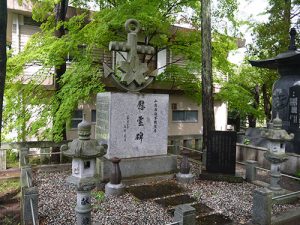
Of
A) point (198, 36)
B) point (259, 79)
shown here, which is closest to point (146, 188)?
point (198, 36)

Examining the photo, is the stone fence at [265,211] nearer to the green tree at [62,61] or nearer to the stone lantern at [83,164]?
the stone lantern at [83,164]

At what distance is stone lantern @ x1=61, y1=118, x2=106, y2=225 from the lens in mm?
4223

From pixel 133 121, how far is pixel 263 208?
4001 mm

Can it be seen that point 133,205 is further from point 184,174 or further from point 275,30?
point 275,30

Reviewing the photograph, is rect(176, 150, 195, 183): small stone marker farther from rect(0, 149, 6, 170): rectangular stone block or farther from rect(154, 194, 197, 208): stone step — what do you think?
rect(0, 149, 6, 170): rectangular stone block

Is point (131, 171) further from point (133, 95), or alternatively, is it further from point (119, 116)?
point (133, 95)

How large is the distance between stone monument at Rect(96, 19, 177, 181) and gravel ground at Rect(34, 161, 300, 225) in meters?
1.06

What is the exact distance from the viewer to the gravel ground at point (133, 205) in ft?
17.5

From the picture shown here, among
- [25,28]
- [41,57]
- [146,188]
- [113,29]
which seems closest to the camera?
[146,188]

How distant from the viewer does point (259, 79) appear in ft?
61.5

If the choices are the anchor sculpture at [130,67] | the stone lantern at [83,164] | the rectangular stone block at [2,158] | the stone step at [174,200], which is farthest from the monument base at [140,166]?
the rectangular stone block at [2,158]

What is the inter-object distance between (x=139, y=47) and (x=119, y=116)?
2.25m

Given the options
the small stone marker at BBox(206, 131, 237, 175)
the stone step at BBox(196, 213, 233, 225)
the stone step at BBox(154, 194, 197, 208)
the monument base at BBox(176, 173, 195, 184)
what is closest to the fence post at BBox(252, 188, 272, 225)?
the stone step at BBox(196, 213, 233, 225)

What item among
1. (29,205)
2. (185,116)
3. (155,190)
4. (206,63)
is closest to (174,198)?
(155,190)
